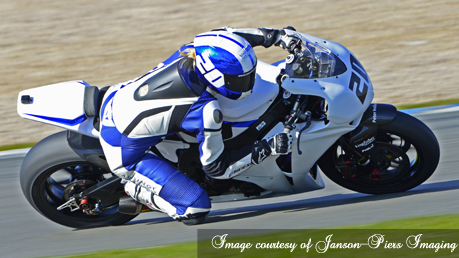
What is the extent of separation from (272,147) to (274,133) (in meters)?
0.17

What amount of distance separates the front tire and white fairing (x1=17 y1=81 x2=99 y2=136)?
0.64ft

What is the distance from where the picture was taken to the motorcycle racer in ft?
11.9

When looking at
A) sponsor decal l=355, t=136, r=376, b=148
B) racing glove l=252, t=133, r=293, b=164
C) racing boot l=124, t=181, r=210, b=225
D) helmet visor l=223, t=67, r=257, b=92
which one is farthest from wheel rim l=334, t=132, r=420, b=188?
racing boot l=124, t=181, r=210, b=225

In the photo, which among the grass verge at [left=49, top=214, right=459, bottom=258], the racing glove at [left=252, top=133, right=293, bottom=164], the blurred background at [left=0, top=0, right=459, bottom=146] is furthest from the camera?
the blurred background at [left=0, top=0, right=459, bottom=146]

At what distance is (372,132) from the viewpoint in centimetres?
399

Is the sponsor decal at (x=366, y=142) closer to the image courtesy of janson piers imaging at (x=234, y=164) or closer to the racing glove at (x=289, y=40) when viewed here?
the image courtesy of janson piers imaging at (x=234, y=164)

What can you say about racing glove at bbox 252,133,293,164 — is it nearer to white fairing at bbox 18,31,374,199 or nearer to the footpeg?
white fairing at bbox 18,31,374,199

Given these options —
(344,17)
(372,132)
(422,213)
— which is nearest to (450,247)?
(422,213)

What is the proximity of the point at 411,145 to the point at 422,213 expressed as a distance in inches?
22.0

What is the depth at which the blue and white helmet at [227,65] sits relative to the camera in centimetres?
357

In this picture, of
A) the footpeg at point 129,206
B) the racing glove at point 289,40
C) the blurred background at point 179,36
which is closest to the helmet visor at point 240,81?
the racing glove at point 289,40

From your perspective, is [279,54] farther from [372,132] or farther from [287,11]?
[372,132]

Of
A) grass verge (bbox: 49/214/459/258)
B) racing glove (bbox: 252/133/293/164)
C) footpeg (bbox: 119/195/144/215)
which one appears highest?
racing glove (bbox: 252/133/293/164)

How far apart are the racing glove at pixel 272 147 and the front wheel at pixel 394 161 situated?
21.8 inches
